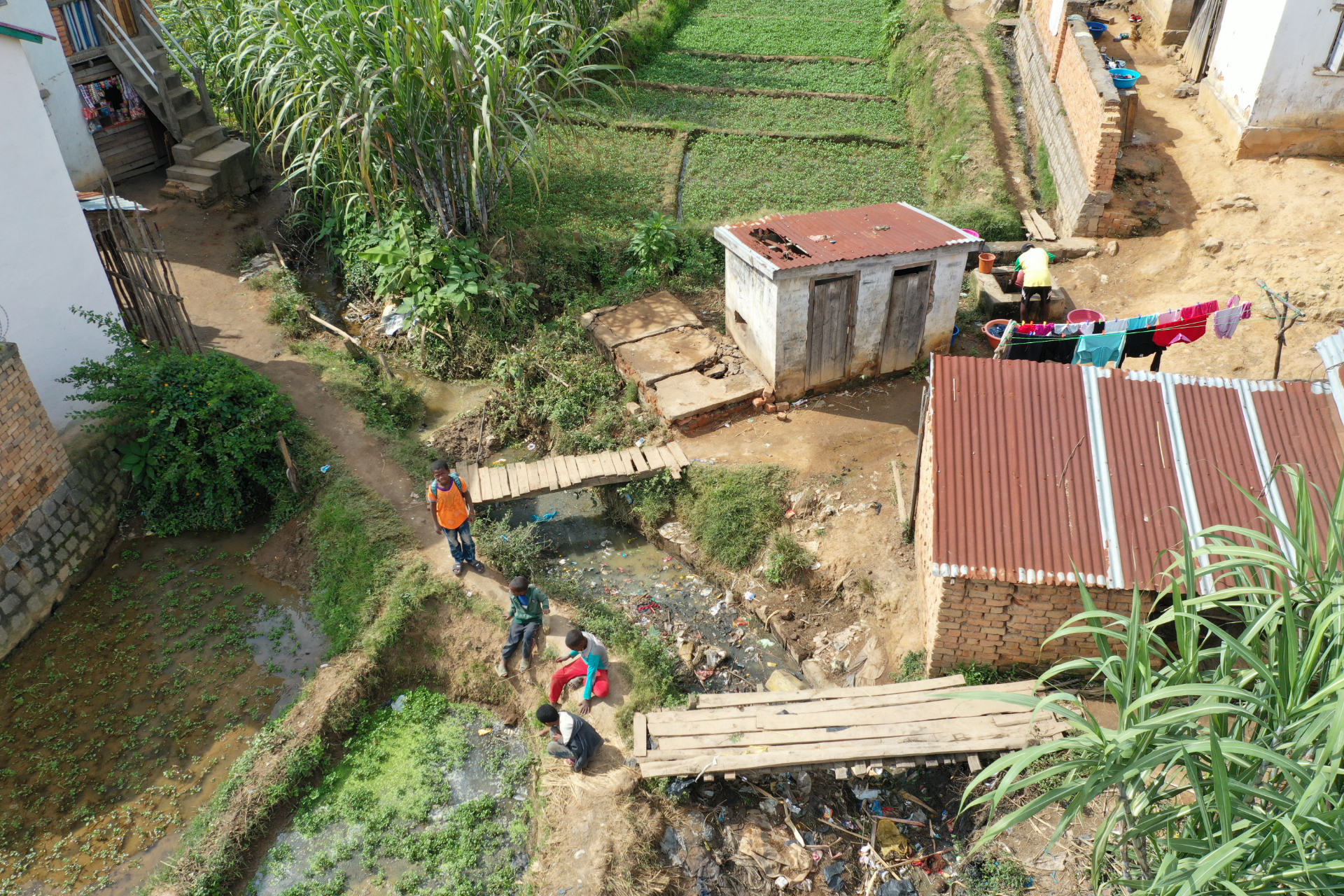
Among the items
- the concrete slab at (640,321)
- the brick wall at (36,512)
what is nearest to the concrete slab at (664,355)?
the concrete slab at (640,321)

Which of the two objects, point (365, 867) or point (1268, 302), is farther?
point (1268, 302)

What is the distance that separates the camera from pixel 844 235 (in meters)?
9.39

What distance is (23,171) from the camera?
8156 mm

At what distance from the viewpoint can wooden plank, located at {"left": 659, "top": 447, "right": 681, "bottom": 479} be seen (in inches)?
345

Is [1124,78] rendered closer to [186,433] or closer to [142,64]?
[186,433]

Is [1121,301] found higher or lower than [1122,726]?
lower

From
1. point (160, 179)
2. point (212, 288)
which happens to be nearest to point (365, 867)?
point (212, 288)

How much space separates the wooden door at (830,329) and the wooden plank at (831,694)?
410 cm

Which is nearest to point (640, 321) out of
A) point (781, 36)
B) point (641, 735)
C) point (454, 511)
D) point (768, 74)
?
point (454, 511)

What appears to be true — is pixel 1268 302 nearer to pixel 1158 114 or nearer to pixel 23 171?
pixel 1158 114

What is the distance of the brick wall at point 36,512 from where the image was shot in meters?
7.48

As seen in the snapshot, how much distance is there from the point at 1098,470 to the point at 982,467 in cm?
77

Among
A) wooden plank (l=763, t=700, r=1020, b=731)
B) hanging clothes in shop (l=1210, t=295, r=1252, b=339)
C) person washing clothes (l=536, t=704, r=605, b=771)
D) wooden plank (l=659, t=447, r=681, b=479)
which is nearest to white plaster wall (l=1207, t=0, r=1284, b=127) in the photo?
hanging clothes in shop (l=1210, t=295, r=1252, b=339)

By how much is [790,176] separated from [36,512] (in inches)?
437
